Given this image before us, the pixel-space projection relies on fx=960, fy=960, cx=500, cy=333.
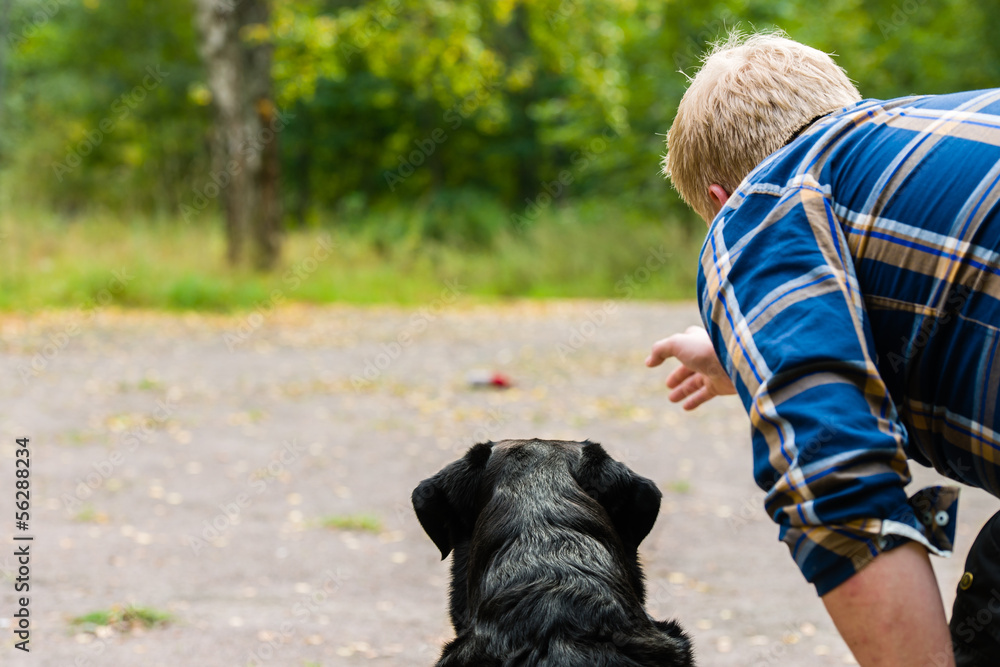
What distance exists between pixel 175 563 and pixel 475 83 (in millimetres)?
12548

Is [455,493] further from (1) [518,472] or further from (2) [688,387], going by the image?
(2) [688,387]

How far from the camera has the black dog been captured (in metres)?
1.96

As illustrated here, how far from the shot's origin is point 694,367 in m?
2.28

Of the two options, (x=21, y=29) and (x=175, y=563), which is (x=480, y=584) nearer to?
(x=175, y=563)

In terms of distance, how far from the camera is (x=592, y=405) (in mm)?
8992

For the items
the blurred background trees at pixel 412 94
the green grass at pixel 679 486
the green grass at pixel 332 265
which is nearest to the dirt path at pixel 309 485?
the green grass at pixel 679 486

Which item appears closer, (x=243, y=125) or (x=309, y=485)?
(x=309, y=485)

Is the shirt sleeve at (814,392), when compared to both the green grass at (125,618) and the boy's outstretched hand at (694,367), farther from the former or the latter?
the green grass at (125,618)

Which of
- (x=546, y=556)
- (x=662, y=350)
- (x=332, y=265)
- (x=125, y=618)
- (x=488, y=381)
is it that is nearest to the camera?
(x=546, y=556)

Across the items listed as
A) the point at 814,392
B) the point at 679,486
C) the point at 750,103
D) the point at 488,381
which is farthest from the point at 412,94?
the point at 814,392

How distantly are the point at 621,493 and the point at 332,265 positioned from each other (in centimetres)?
1672

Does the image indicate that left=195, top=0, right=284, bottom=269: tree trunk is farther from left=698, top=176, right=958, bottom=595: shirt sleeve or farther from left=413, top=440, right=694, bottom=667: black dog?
left=698, top=176, right=958, bottom=595: shirt sleeve

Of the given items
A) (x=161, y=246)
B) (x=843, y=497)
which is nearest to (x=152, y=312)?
(x=161, y=246)

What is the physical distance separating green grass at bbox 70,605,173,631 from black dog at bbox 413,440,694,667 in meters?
2.55
